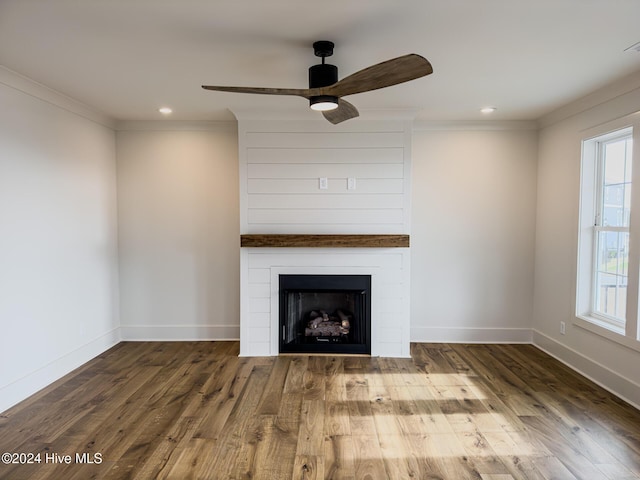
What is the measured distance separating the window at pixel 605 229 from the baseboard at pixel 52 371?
468 cm

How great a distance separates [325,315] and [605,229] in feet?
8.92

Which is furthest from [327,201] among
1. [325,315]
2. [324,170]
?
[325,315]

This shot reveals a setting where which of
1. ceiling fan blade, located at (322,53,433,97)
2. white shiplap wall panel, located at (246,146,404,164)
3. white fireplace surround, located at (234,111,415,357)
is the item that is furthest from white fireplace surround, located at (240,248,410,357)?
ceiling fan blade, located at (322,53,433,97)

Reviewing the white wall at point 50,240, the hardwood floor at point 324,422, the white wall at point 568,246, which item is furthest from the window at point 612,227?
the white wall at point 50,240

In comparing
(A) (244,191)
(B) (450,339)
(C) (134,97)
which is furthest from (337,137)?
(B) (450,339)

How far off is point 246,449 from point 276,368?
130 centimetres

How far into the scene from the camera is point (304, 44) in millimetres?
2377

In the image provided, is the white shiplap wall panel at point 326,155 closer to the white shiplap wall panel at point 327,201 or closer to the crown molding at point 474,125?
the white shiplap wall panel at point 327,201

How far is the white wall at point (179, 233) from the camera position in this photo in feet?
14.4

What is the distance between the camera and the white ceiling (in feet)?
6.52

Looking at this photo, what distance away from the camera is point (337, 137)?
3932mm

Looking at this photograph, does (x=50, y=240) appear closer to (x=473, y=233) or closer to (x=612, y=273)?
(x=473, y=233)

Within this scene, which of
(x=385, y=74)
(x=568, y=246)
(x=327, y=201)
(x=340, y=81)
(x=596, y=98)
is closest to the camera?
(x=385, y=74)

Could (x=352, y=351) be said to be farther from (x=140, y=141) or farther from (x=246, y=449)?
(x=140, y=141)
